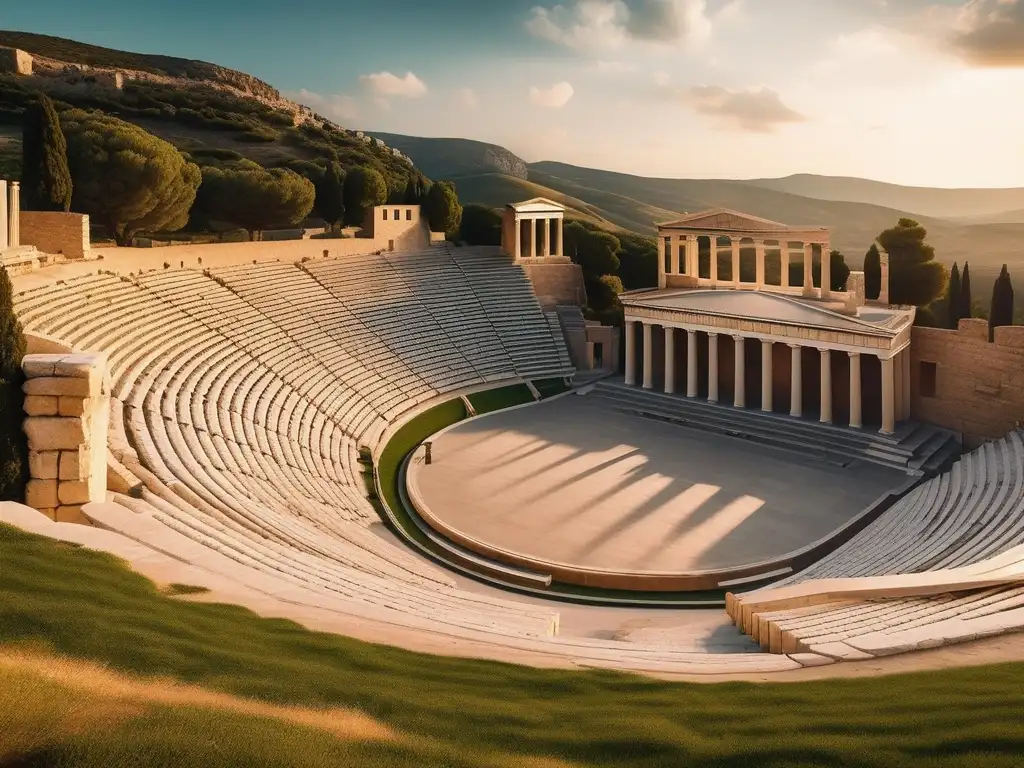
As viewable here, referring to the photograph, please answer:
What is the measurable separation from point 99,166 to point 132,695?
3320 centimetres

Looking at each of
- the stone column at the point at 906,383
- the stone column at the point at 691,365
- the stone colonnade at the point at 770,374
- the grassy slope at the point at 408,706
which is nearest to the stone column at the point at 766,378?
the stone colonnade at the point at 770,374

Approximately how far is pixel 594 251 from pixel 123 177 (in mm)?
27238

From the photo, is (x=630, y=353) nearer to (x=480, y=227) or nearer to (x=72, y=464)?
(x=480, y=227)

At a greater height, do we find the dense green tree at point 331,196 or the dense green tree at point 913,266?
the dense green tree at point 331,196

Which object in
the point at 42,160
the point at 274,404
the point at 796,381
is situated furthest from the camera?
the point at 796,381

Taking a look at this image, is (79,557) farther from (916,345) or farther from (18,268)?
(916,345)

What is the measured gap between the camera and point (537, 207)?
50.2 m

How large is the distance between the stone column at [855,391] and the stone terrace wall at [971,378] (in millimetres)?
3110

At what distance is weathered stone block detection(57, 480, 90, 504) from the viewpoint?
12445mm

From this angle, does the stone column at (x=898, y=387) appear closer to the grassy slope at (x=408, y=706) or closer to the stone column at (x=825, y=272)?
the stone column at (x=825, y=272)

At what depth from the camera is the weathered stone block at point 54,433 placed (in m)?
12.4

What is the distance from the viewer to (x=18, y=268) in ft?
80.2

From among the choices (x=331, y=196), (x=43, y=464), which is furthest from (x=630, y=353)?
(x=43, y=464)

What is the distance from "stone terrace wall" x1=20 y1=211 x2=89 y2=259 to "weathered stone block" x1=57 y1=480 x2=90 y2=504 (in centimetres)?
1830
